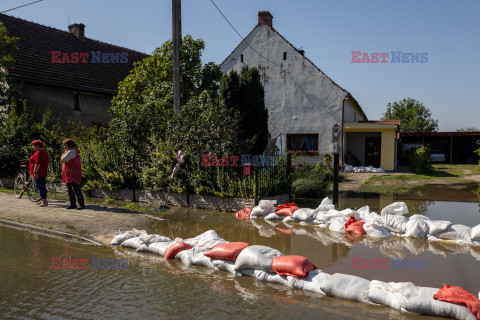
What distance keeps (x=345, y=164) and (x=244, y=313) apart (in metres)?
20.1

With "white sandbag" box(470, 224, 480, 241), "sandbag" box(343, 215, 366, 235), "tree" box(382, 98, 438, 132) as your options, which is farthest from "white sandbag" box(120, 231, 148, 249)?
"tree" box(382, 98, 438, 132)

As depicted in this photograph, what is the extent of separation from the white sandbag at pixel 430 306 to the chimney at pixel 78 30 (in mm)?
26953

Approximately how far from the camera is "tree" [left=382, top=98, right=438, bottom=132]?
197 ft

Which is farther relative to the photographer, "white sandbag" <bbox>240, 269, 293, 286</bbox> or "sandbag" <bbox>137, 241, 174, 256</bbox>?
"sandbag" <bbox>137, 241, 174, 256</bbox>

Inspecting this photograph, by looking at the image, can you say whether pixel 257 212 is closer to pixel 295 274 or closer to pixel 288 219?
pixel 288 219

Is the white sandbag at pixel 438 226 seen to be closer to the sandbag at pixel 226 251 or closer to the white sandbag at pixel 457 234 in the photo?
the white sandbag at pixel 457 234

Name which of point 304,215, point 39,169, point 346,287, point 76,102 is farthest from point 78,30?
point 346,287

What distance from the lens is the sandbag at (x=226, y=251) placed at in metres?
5.18

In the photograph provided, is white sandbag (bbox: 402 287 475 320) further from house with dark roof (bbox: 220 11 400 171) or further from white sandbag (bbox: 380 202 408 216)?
house with dark roof (bbox: 220 11 400 171)

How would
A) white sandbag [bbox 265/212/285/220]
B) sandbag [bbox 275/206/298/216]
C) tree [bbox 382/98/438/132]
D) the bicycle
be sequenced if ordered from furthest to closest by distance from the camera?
tree [bbox 382/98/438/132]
the bicycle
white sandbag [bbox 265/212/285/220]
sandbag [bbox 275/206/298/216]

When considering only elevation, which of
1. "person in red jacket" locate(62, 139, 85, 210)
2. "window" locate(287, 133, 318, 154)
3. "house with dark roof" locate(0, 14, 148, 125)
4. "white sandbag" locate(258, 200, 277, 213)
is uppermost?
"house with dark roof" locate(0, 14, 148, 125)

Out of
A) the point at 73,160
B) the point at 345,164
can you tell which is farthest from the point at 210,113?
the point at 345,164

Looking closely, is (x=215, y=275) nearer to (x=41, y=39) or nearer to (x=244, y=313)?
(x=244, y=313)

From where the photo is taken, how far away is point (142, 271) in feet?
16.9
